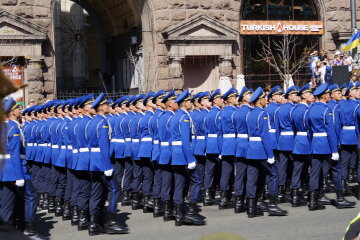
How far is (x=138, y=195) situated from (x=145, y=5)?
11558 mm

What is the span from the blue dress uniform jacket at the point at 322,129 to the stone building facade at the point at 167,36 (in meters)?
11.3

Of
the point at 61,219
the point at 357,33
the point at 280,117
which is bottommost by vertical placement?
the point at 61,219

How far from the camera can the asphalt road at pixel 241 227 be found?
9.18 m

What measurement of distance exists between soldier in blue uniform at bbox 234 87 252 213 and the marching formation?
18mm

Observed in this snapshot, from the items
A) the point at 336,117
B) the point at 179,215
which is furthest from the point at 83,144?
the point at 336,117

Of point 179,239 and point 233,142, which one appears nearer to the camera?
point 179,239

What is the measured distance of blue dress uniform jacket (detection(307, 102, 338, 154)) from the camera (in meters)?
11.0

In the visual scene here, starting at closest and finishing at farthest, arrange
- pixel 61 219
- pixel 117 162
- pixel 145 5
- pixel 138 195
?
pixel 61 219, pixel 138 195, pixel 117 162, pixel 145 5

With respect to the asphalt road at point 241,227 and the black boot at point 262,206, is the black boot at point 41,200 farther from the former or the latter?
the black boot at point 262,206

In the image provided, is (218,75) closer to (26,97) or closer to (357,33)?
(357,33)

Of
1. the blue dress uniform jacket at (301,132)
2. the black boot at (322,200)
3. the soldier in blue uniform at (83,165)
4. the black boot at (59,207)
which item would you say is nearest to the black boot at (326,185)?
the black boot at (322,200)

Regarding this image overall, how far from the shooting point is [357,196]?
12250mm

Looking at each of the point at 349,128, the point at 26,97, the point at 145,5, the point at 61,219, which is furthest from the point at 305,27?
the point at 61,219

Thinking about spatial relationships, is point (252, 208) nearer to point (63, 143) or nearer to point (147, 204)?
point (147, 204)
